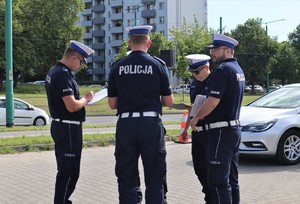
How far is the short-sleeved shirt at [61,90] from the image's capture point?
4.95m

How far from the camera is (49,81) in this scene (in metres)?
5.08

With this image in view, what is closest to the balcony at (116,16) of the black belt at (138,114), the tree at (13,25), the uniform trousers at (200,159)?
the tree at (13,25)

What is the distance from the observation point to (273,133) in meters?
8.73

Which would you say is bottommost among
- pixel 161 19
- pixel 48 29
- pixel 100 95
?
pixel 100 95

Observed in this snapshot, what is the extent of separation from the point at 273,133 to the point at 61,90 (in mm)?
5183

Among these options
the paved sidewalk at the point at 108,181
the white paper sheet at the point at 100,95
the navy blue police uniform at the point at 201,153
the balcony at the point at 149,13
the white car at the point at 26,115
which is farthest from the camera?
the balcony at the point at 149,13

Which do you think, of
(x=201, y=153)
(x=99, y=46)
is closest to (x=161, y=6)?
(x=99, y=46)

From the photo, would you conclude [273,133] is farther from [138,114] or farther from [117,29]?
[117,29]

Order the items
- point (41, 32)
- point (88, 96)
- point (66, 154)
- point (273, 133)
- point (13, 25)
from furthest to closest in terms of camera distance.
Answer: point (41, 32) → point (13, 25) → point (273, 133) → point (88, 96) → point (66, 154)

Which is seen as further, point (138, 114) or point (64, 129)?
point (64, 129)

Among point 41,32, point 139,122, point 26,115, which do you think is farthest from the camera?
point 41,32

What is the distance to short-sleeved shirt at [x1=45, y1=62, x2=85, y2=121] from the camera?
16.3 feet

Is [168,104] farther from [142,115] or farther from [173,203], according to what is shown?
[173,203]

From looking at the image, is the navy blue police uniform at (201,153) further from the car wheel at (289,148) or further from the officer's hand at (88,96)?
the car wheel at (289,148)
